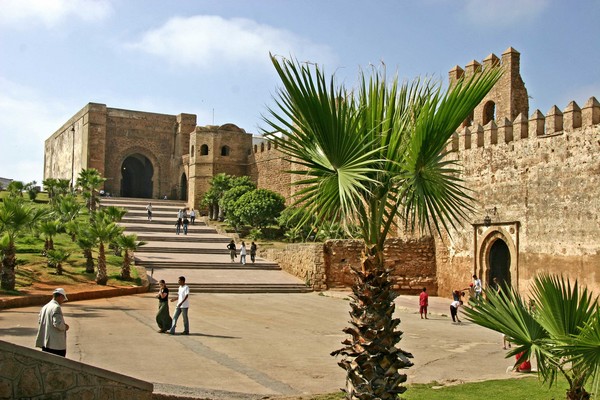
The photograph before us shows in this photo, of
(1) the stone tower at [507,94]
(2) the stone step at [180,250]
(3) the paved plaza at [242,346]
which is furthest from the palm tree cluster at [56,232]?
(1) the stone tower at [507,94]

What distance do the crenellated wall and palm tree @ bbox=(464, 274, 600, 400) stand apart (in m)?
10.2

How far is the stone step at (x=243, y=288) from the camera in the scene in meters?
20.2

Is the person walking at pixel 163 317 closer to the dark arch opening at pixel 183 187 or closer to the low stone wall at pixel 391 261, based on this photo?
the low stone wall at pixel 391 261

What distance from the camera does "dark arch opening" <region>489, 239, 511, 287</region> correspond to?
1932 centimetres

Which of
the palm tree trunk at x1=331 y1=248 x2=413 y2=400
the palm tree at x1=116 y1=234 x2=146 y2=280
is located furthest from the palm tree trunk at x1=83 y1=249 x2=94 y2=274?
the palm tree trunk at x1=331 y1=248 x2=413 y2=400

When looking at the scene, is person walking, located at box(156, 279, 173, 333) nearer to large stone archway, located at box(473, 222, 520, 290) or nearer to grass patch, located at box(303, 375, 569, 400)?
grass patch, located at box(303, 375, 569, 400)

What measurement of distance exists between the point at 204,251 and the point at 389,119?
77.1ft

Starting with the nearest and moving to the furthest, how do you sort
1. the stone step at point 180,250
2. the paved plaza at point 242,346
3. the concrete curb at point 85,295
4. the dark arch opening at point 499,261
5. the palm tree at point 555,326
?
1. the palm tree at point 555,326
2. the paved plaza at point 242,346
3. the concrete curb at point 85,295
4. the dark arch opening at point 499,261
5. the stone step at point 180,250

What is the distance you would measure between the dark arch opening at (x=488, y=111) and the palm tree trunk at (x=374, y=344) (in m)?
17.3

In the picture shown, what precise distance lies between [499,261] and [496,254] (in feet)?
0.73

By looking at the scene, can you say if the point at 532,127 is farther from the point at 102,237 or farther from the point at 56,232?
the point at 56,232

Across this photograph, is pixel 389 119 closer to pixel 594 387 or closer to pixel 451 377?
pixel 594 387

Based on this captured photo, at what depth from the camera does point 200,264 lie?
2428cm

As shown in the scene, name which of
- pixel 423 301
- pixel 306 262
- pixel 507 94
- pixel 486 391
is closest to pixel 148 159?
pixel 306 262
